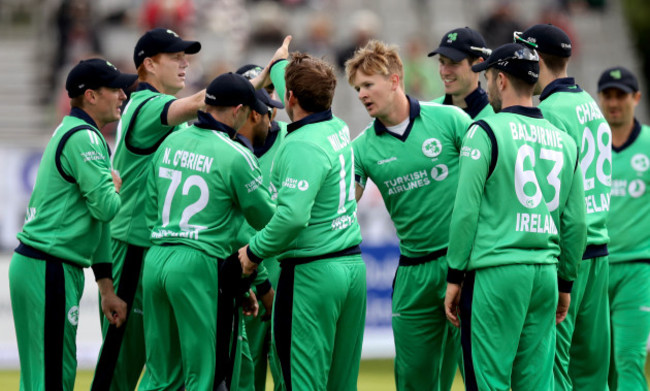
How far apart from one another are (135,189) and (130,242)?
16.0 inches

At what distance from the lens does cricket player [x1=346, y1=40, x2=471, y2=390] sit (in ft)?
24.9

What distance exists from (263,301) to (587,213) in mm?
2451

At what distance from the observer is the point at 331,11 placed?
71.4ft

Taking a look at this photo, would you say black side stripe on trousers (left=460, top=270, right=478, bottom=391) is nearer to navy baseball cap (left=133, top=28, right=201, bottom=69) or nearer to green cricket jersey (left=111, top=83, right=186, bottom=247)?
green cricket jersey (left=111, top=83, right=186, bottom=247)

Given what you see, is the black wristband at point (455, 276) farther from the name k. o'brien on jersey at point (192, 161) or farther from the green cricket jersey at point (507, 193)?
the name k. o'brien on jersey at point (192, 161)

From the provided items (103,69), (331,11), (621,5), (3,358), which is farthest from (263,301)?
(621,5)

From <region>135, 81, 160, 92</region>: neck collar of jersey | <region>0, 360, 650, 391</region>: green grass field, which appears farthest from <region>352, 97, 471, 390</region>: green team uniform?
<region>0, 360, 650, 391</region>: green grass field

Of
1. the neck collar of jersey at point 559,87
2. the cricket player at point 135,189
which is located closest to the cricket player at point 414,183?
the neck collar of jersey at point 559,87

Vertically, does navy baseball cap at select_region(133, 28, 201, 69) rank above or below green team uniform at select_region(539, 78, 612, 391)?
above

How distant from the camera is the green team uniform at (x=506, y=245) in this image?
21.4 ft

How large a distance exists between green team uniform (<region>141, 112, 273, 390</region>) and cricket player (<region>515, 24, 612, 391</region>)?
2.20 m

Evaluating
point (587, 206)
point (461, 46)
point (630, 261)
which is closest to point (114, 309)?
point (461, 46)

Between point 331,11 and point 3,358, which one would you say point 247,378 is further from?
point 331,11

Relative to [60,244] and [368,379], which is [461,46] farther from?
[368,379]
